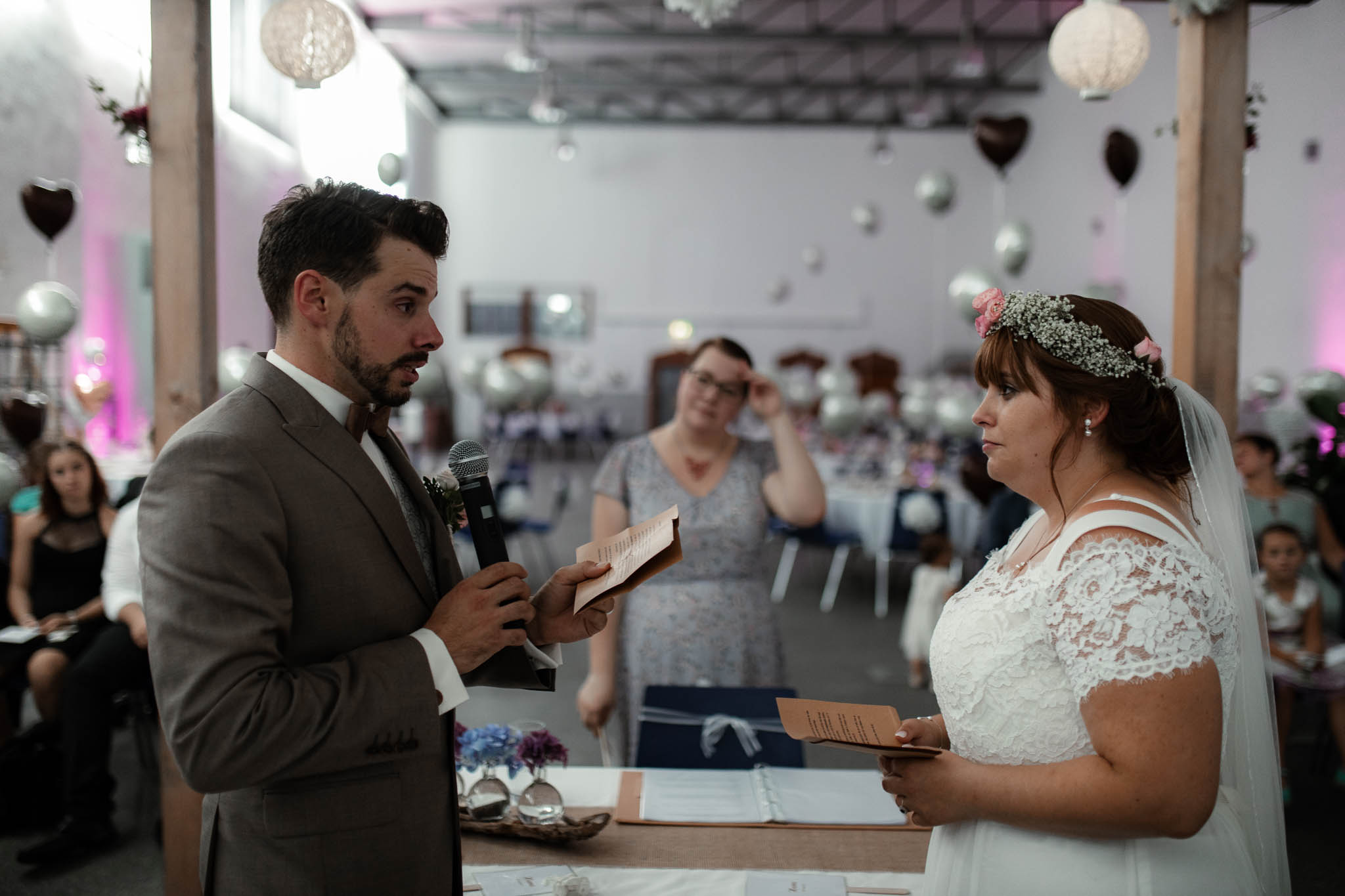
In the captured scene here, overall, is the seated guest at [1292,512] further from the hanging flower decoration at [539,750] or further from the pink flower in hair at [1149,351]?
the hanging flower decoration at [539,750]

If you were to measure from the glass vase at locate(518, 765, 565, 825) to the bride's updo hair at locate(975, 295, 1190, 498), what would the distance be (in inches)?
45.4

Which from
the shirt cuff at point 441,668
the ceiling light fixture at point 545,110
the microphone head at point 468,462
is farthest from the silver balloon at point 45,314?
the ceiling light fixture at point 545,110

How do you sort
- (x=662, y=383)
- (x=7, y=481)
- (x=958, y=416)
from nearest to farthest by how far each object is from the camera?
(x=7, y=481)
(x=958, y=416)
(x=662, y=383)

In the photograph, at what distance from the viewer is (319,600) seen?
4.35ft

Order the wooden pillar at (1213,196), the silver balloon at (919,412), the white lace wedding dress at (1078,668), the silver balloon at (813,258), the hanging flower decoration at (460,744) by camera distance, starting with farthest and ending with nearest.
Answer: the silver balloon at (813,258) → the silver balloon at (919,412) → the wooden pillar at (1213,196) → the hanging flower decoration at (460,744) → the white lace wedding dress at (1078,668)

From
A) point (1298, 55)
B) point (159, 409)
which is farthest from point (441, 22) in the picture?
point (159, 409)

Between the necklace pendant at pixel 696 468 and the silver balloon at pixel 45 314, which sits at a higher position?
the silver balloon at pixel 45 314

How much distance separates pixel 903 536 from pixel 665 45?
9662 mm

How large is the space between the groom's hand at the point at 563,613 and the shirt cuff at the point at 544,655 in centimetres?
2

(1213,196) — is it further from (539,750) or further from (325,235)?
(325,235)

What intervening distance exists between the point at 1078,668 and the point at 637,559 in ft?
2.11

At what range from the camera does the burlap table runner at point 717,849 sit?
1.86 metres

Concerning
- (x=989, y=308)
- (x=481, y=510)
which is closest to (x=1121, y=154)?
(x=989, y=308)

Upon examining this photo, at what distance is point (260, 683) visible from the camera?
1.19m
